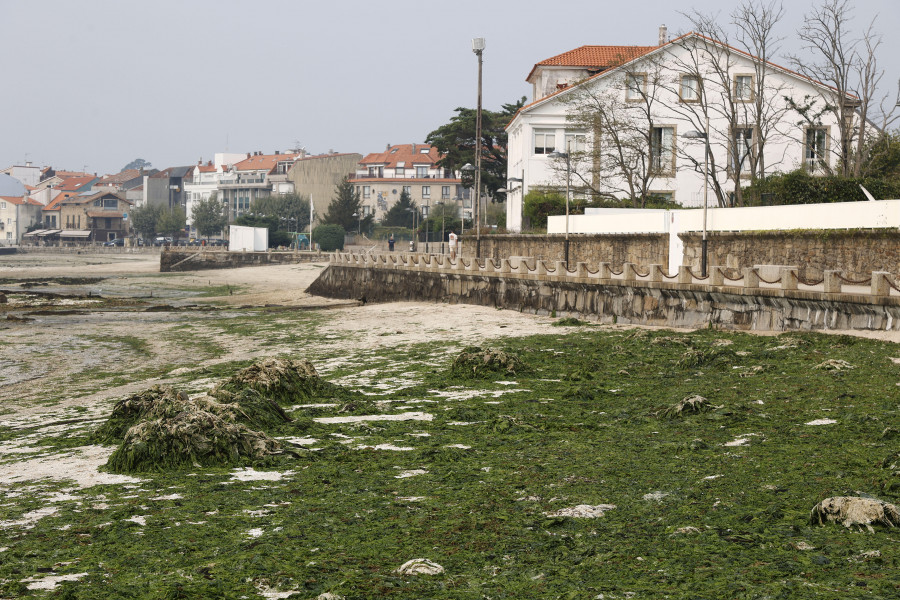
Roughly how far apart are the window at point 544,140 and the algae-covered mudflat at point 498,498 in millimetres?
41484

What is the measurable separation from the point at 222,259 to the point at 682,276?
69701 mm

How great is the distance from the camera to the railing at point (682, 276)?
1889 cm

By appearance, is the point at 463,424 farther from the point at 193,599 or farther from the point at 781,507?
the point at 193,599

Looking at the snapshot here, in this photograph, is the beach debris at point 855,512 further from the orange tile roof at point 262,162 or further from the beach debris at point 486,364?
the orange tile roof at point 262,162

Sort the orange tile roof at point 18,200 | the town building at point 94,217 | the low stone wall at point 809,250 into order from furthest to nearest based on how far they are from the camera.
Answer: the orange tile roof at point 18,200, the town building at point 94,217, the low stone wall at point 809,250

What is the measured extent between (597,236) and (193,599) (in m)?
31.7

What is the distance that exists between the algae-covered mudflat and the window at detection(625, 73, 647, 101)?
113ft

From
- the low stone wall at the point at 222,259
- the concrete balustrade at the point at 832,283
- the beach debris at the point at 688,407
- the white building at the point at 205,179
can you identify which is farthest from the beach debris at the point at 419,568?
the white building at the point at 205,179

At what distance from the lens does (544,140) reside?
178ft

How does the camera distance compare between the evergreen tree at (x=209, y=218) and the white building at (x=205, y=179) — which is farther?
the white building at (x=205, y=179)

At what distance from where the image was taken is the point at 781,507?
23.8 feet

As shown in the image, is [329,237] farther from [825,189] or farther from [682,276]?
[682,276]

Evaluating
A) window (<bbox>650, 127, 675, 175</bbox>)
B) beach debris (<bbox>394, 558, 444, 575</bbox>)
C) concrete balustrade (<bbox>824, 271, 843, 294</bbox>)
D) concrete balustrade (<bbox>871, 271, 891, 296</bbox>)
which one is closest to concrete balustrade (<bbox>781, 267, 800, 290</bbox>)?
concrete balustrade (<bbox>824, 271, 843, 294</bbox>)

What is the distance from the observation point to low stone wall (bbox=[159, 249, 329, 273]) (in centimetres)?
8462
